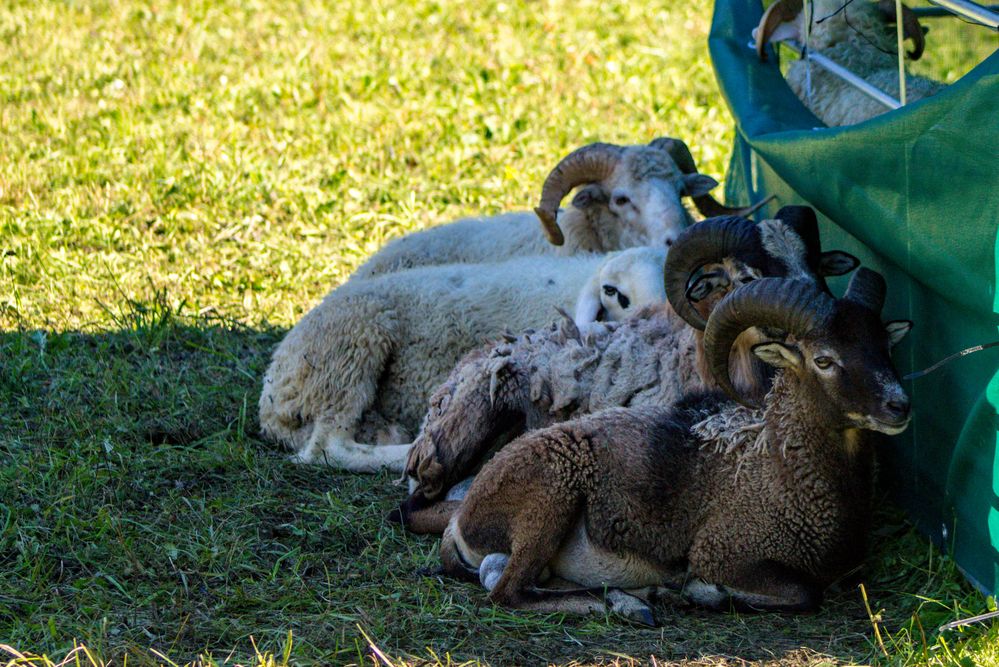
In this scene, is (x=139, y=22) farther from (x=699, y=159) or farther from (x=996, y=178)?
(x=996, y=178)

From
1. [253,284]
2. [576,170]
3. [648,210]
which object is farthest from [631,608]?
[253,284]

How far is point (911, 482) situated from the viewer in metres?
4.82

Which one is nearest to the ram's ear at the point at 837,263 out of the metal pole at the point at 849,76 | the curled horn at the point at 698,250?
the curled horn at the point at 698,250

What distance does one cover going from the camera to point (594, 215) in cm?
766

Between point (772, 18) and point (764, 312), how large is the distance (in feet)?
10.6

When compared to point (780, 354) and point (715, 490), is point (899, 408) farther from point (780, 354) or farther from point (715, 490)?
point (715, 490)

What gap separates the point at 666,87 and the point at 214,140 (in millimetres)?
4121

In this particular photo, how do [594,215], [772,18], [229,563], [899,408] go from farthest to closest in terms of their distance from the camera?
[594,215], [772,18], [229,563], [899,408]

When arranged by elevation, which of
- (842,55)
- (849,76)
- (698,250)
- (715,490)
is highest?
(849,76)

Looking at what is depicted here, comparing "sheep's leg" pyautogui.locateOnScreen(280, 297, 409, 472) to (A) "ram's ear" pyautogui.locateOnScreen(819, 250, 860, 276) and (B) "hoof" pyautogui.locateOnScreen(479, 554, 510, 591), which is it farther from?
(A) "ram's ear" pyautogui.locateOnScreen(819, 250, 860, 276)

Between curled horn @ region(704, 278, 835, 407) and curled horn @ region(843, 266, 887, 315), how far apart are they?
122mm

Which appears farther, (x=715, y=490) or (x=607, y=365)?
(x=607, y=365)

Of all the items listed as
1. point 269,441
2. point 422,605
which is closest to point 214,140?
point 269,441

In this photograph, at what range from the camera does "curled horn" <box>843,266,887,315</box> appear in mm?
4207
